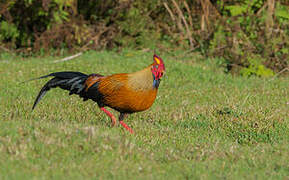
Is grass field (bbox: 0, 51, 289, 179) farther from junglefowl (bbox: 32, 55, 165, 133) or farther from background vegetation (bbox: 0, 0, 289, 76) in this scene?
background vegetation (bbox: 0, 0, 289, 76)

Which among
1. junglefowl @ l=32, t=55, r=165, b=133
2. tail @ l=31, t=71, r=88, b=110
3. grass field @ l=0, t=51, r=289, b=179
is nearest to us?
grass field @ l=0, t=51, r=289, b=179

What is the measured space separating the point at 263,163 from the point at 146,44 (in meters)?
10.6

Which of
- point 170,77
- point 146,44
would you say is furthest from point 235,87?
point 146,44

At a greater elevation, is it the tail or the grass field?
the tail

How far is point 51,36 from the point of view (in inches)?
634

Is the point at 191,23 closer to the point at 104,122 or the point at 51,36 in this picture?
the point at 51,36

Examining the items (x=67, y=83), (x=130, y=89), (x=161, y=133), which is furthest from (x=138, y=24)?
(x=130, y=89)

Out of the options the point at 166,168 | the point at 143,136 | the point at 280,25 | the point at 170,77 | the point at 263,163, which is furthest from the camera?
the point at 280,25

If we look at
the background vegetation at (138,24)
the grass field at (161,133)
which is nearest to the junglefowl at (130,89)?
the grass field at (161,133)

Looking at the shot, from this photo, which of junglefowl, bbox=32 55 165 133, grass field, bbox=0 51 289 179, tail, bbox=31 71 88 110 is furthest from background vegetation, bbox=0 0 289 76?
junglefowl, bbox=32 55 165 133

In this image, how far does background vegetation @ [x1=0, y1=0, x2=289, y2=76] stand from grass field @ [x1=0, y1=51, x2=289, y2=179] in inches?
112

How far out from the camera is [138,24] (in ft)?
53.5

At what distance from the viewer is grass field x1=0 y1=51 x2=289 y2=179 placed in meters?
5.28

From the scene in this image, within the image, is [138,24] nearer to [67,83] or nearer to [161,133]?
[67,83]
